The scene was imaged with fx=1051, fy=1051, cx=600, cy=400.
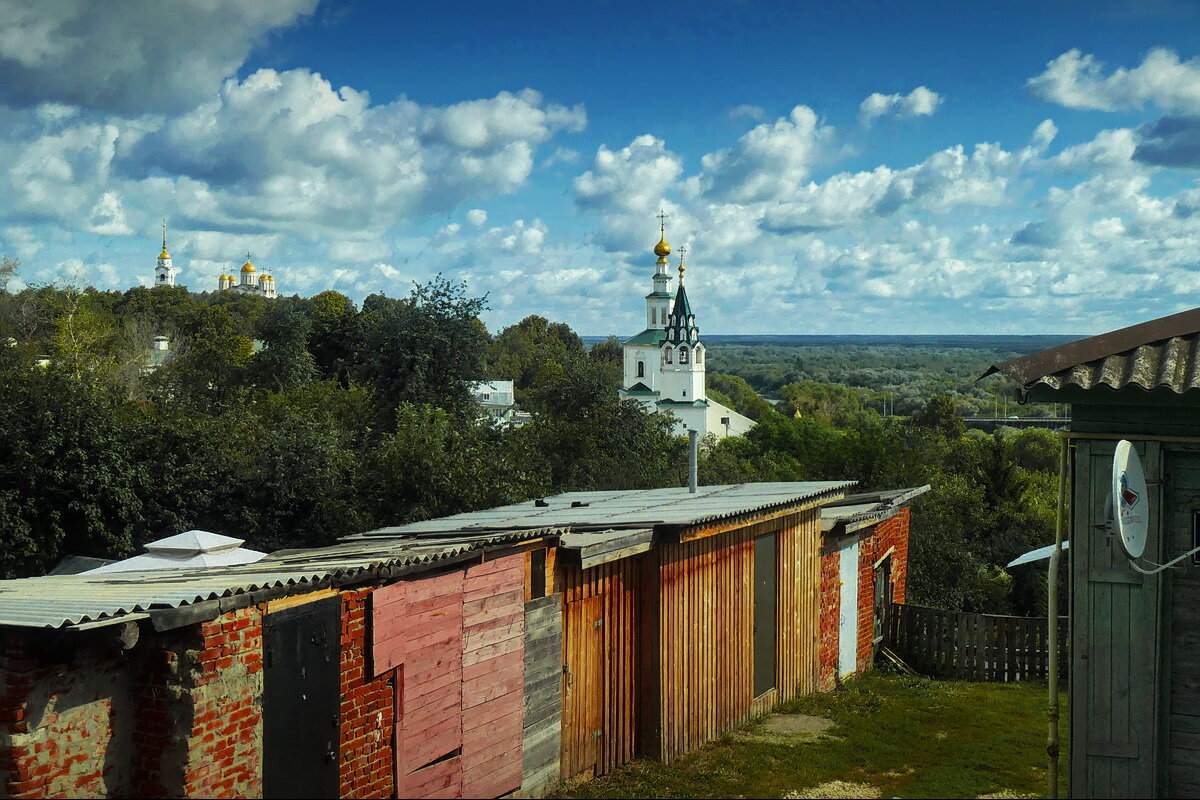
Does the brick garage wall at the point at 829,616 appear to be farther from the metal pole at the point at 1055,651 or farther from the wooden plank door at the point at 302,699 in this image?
the wooden plank door at the point at 302,699

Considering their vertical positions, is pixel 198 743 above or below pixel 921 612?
above

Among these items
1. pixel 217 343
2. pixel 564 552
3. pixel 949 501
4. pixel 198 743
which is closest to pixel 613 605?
pixel 564 552

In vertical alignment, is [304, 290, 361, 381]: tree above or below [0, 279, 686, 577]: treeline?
above

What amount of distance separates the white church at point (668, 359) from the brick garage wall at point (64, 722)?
6825cm

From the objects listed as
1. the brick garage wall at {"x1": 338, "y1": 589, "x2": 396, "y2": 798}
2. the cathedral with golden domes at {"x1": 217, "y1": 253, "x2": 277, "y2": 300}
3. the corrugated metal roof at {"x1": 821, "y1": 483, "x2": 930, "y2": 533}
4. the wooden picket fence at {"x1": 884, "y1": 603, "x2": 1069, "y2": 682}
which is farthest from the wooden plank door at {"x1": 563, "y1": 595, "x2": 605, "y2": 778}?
the cathedral with golden domes at {"x1": 217, "y1": 253, "x2": 277, "y2": 300}

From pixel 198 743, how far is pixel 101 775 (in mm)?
581

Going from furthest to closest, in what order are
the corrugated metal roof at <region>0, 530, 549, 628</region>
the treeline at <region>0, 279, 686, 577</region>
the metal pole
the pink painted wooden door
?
the treeline at <region>0, 279, 686, 577</region> → the pink painted wooden door → the metal pole → the corrugated metal roof at <region>0, 530, 549, 628</region>

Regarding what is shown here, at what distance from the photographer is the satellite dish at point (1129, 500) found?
21.1 feet

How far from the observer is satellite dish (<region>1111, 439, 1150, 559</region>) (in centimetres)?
642

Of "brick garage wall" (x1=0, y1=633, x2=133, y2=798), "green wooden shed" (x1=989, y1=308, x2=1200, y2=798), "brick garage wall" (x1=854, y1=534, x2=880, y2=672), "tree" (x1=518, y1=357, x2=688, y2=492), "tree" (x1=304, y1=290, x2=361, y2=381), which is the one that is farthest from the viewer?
"tree" (x1=304, y1=290, x2=361, y2=381)

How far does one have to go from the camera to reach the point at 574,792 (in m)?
9.11

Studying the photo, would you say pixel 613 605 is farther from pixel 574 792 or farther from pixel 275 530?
pixel 275 530

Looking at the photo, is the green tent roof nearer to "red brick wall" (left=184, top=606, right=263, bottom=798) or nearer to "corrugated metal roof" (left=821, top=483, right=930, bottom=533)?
"corrugated metal roof" (left=821, top=483, right=930, bottom=533)

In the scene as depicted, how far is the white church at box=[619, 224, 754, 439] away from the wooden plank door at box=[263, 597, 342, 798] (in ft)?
221
